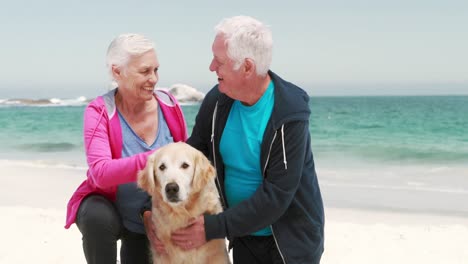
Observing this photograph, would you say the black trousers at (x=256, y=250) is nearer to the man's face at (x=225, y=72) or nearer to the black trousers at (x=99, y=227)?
the black trousers at (x=99, y=227)

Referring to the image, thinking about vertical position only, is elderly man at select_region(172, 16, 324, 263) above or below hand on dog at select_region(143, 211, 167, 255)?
above

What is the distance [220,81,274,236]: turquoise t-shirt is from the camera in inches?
110

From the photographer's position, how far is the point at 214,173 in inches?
107

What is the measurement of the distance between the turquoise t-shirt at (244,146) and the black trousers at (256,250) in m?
0.30

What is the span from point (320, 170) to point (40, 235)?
25.2 ft

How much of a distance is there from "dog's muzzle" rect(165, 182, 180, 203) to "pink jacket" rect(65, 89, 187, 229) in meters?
0.28

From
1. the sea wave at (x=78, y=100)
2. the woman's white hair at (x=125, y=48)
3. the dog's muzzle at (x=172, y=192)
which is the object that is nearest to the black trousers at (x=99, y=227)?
the dog's muzzle at (x=172, y=192)

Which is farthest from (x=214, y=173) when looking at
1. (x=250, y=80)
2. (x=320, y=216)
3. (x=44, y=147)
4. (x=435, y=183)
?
(x=44, y=147)

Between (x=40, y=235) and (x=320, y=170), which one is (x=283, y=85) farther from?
(x=320, y=170)

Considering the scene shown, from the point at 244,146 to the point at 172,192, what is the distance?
1.56 ft

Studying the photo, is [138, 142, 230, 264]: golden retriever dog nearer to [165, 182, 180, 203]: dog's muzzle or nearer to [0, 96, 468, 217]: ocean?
[165, 182, 180, 203]: dog's muzzle

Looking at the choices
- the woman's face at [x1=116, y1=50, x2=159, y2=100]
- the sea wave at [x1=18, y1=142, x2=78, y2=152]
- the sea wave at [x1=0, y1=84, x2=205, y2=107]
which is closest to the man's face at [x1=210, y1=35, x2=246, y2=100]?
the woman's face at [x1=116, y1=50, x2=159, y2=100]

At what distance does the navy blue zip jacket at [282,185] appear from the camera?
2670 mm

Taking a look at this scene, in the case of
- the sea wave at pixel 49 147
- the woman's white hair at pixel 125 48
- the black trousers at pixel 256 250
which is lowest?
the sea wave at pixel 49 147
